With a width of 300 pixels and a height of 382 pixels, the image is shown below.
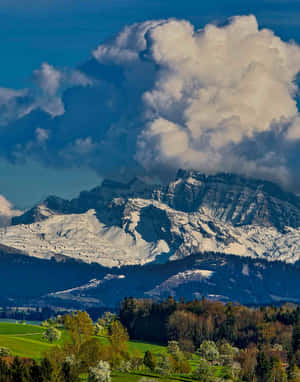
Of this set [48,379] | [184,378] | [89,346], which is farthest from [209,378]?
[48,379]

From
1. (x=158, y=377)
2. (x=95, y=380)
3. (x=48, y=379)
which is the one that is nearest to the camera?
(x=48, y=379)

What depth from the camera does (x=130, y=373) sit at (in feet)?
651

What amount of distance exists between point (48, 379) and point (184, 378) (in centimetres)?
5416

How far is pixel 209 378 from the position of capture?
19962 centimetres

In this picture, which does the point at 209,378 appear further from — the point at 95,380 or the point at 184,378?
the point at 95,380

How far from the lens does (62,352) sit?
197 metres

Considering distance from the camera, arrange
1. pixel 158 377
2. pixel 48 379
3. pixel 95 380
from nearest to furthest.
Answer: pixel 48 379, pixel 95 380, pixel 158 377

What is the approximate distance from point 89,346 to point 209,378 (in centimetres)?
2625

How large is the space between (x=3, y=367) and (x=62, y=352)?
4463cm

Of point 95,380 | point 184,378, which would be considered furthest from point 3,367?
point 184,378

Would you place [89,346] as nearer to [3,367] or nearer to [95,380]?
[95,380]

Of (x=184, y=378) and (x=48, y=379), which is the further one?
(x=184, y=378)

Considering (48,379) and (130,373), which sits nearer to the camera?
(48,379)

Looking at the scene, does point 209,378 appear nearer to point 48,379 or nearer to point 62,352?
point 62,352
